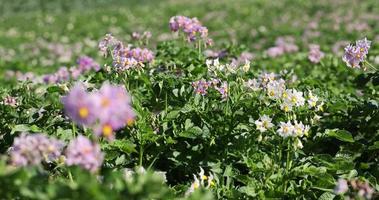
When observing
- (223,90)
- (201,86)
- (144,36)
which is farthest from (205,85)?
(144,36)

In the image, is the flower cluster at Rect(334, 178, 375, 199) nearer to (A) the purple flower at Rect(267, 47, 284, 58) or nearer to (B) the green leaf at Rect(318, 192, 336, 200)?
(B) the green leaf at Rect(318, 192, 336, 200)

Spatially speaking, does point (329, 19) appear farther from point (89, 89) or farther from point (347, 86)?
point (89, 89)

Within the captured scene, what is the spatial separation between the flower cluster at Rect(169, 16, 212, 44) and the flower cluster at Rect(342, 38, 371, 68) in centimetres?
121

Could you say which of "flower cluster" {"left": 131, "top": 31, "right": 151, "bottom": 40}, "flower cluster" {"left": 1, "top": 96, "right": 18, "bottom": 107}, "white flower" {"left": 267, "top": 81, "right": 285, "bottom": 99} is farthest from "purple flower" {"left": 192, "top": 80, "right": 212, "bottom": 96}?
"flower cluster" {"left": 131, "top": 31, "right": 151, "bottom": 40}

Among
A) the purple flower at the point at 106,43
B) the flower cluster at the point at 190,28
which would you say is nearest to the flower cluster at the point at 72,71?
the flower cluster at the point at 190,28

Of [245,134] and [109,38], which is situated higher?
[109,38]

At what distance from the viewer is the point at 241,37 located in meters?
13.2

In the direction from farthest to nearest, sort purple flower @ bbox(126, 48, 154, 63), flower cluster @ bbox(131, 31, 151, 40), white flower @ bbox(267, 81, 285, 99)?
flower cluster @ bbox(131, 31, 151, 40) → purple flower @ bbox(126, 48, 154, 63) → white flower @ bbox(267, 81, 285, 99)

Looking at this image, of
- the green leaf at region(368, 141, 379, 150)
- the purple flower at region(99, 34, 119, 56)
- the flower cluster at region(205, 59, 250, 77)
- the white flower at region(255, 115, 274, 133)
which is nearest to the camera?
the white flower at region(255, 115, 274, 133)

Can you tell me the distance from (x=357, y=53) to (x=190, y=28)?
139 centimetres

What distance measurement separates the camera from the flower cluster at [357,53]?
353 centimetres

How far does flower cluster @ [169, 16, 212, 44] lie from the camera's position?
14.7 feet

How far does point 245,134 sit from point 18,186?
1.49m

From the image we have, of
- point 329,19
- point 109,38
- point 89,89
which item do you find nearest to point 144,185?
point 89,89
